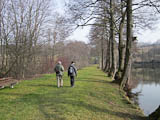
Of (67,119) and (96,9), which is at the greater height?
(96,9)

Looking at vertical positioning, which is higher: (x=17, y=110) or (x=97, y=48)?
(x=97, y=48)

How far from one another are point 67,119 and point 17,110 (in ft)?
6.78

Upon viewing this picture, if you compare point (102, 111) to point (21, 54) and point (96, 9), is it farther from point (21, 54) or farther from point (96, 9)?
point (21, 54)

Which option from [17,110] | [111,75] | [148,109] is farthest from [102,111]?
[111,75]

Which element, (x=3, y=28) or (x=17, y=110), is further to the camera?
(x=3, y=28)

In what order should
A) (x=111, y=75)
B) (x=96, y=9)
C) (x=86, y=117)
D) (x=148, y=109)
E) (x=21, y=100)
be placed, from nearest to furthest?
(x=86, y=117) → (x=21, y=100) → (x=148, y=109) → (x=96, y=9) → (x=111, y=75)

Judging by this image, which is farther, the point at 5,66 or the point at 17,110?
the point at 5,66

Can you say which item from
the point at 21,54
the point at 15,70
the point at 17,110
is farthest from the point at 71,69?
the point at 15,70

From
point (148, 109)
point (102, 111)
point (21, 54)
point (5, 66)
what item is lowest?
point (148, 109)

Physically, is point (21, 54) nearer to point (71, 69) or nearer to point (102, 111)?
point (71, 69)

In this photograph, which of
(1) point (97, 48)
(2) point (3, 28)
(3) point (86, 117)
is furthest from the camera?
(1) point (97, 48)

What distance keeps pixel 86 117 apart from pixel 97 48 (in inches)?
1309

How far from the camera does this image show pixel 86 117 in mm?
4984

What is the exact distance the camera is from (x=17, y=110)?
533cm
